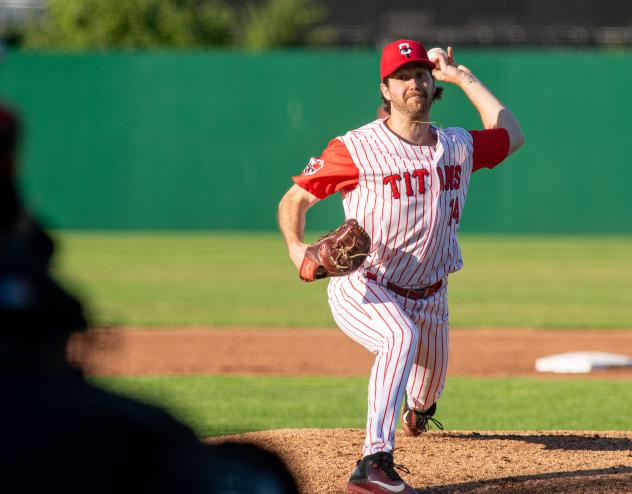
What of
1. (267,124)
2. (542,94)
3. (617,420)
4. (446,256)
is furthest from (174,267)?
(446,256)

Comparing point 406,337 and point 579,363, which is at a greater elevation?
point 406,337

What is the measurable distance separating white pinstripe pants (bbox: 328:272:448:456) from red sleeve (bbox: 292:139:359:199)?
0.35 meters

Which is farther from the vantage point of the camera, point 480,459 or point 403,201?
point 480,459

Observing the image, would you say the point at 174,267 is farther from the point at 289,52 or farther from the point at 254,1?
the point at 254,1

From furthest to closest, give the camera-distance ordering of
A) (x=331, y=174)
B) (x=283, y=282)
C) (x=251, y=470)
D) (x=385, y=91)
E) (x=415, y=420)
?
(x=283, y=282)
(x=415, y=420)
(x=385, y=91)
(x=331, y=174)
(x=251, y=470)

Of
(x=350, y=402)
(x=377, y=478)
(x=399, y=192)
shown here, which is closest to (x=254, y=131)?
(x=350, y=402)

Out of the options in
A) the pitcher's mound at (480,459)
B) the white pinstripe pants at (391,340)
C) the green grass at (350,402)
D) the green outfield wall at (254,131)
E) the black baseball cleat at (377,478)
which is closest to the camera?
the black baseball cleat at (377,478)

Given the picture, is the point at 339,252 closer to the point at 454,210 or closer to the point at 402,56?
the point at 454,210

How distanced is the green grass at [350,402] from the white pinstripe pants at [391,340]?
1125 mm

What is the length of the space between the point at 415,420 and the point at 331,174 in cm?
131

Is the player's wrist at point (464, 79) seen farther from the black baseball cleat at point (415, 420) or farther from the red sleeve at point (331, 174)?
the black baseball cleat at point (415, 420)

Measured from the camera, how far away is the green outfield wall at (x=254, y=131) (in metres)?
20.4

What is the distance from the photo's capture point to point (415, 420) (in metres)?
5.20

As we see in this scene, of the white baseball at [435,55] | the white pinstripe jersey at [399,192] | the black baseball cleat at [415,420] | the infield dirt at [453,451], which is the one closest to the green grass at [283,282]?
the infield dirt at [453,451]
